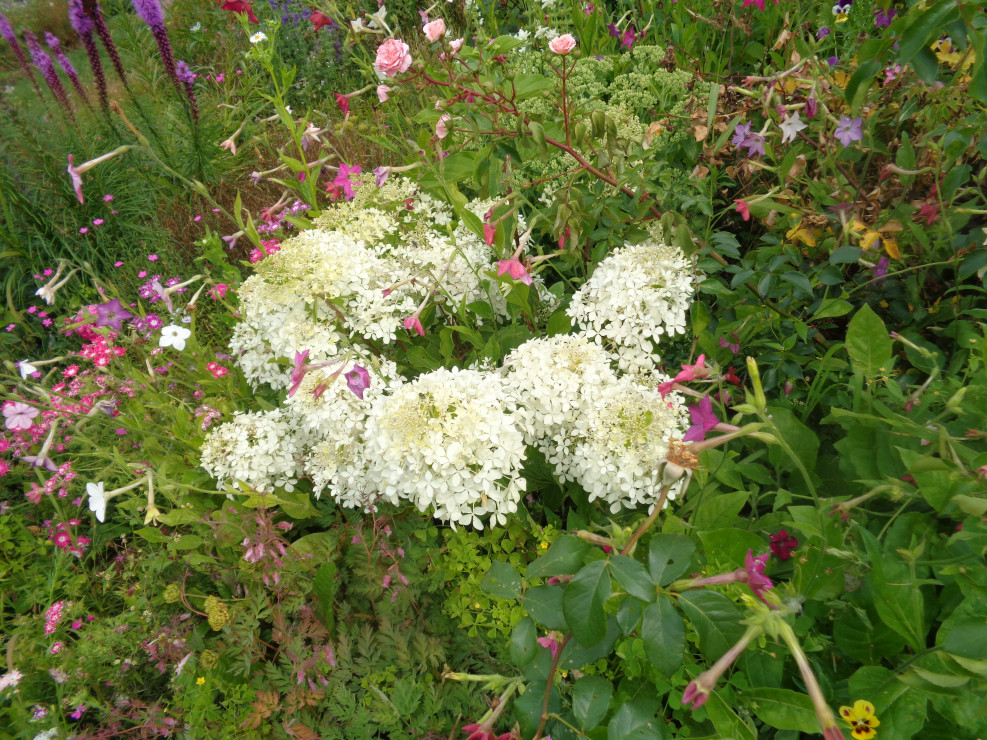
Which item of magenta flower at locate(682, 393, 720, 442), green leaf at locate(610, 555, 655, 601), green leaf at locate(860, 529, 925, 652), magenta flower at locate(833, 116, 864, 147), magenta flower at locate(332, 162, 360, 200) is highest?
magenta flower at locate(833, 116, 864, 147)

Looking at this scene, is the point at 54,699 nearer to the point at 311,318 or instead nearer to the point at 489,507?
the point at 311,318

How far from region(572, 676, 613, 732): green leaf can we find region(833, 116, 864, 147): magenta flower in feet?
4.41

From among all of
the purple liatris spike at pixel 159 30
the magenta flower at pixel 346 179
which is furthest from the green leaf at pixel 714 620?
the purple liatris spike at pixel 159 30

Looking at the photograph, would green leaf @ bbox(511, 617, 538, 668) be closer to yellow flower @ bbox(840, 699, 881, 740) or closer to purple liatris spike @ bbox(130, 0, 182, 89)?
yellow flower @ bbox(840, 699, 881, 740)

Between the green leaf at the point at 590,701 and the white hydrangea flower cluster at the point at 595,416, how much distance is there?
1.21 feet

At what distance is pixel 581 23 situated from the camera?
6.61 feet

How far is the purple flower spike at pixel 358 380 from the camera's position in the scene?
135cm

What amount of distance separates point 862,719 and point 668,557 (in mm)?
341

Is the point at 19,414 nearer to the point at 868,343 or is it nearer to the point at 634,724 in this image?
the point at 634,724

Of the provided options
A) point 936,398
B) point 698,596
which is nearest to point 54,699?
point 698,596

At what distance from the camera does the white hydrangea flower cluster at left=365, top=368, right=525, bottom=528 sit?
1.17 meters

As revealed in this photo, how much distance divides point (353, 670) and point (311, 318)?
2.95 feet

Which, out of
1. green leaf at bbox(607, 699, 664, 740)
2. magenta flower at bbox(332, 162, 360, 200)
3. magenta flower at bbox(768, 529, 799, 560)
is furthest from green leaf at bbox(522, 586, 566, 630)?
magenta flower at bbox(332, 162, 360, 200)

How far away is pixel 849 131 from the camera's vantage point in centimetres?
141
